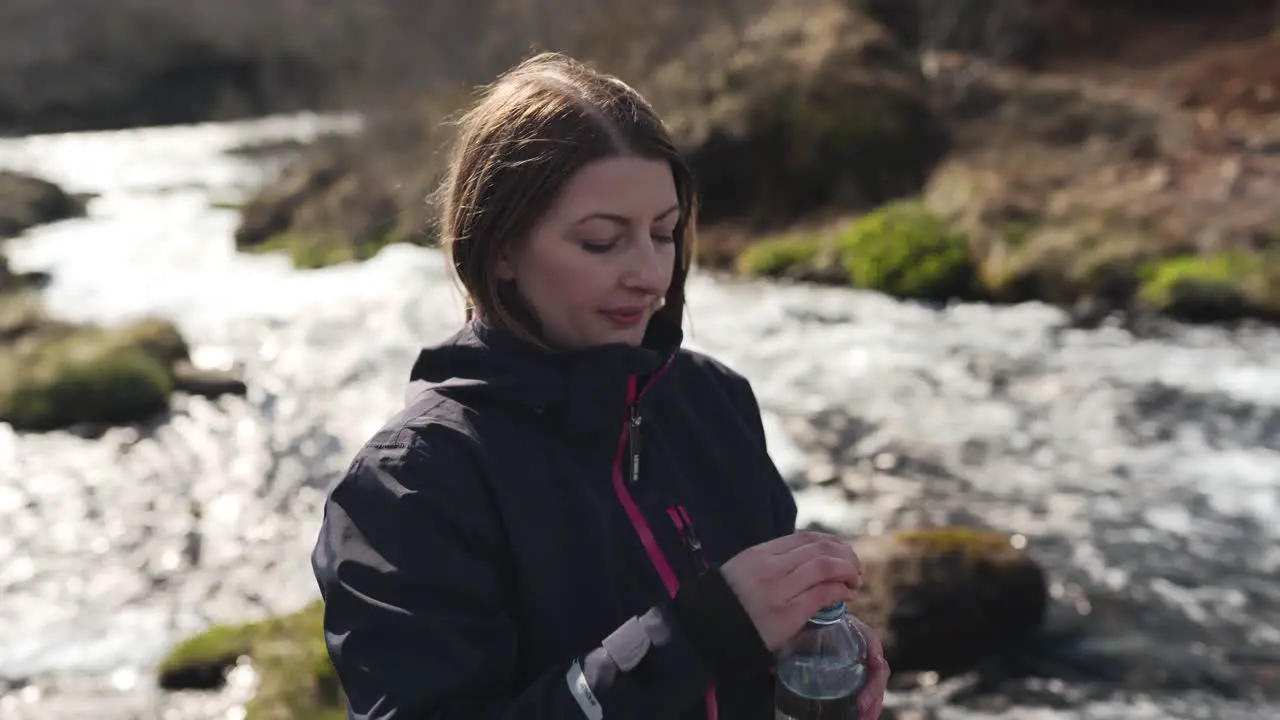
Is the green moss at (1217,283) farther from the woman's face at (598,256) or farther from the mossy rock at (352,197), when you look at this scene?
the woman's face at (598,256)

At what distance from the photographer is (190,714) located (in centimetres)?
587

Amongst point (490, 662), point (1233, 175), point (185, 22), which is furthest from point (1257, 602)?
point (185, 22)

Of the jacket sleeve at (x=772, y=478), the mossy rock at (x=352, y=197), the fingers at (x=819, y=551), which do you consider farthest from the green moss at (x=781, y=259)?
the fingers at (x=819, y=551)

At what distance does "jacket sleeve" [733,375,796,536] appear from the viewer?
2.14 meters

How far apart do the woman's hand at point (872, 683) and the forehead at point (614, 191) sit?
2.41 feet

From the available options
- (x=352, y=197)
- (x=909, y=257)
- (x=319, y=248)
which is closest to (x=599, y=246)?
(x=909, y=257)

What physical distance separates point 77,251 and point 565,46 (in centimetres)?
905

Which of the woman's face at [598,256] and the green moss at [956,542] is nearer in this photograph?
the woman's face at [598,256]

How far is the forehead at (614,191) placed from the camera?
5.84ft

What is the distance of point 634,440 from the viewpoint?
1860 mm

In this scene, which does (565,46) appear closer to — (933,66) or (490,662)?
(933,66)

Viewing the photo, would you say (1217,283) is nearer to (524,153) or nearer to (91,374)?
(91,374)

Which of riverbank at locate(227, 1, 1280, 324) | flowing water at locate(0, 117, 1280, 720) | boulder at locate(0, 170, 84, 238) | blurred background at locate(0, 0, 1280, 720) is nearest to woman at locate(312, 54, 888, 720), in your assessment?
blurred background at locate(0, 0, 1280, 720)

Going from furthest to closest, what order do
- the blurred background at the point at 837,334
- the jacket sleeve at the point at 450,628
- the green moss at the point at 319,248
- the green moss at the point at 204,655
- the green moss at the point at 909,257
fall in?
the green moss at the point at 319,248 → the green moss at the point at 909,257 → the blurred background at the point at 837,334 → the green moss at the point at 204,655 → the jacket sleeve at the point at 450,628
